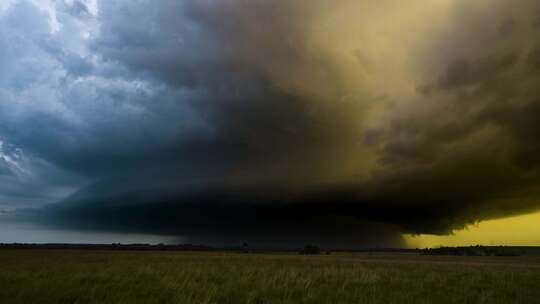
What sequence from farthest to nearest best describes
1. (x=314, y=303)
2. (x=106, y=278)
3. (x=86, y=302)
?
(x=106, y=278) < (x=314, y=303) < (x=86, y=302)

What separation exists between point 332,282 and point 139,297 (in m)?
10.4

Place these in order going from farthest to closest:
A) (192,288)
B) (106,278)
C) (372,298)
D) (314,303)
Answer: (106,278) < (192,288) < (372,298) < (314,303)

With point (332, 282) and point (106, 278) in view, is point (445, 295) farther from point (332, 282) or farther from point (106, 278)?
point (106, 278)

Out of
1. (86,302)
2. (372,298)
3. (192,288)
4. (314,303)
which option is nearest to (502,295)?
A: (372,298)

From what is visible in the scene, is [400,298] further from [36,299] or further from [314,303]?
[36,299]

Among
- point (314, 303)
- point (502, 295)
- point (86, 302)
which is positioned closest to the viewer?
point (86, 302)

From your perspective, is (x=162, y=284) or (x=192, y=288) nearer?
(x=192, y=288)

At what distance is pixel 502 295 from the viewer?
57.5 ft

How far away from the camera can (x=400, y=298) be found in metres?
15.3

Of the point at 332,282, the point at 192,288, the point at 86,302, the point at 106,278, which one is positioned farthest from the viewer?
the point at 332,282

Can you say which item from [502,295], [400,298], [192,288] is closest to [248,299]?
[192,288]

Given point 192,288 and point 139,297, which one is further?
point 192,288

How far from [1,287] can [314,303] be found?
1214 centimetres

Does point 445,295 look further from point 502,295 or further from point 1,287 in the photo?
point 1,287
